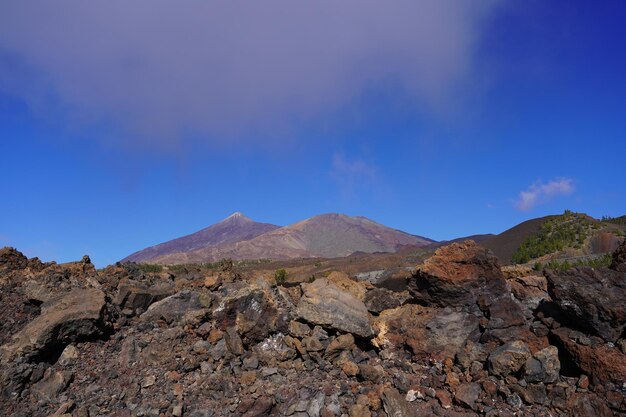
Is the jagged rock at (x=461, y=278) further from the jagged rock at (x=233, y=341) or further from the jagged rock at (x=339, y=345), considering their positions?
the jagged rock at (x=233, y=341)

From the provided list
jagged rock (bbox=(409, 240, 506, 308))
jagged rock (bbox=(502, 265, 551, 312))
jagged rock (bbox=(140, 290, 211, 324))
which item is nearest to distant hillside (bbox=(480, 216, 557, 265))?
jagged rock (bbox=(502, 265, 551, 312))

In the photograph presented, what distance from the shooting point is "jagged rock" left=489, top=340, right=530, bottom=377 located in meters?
5.72

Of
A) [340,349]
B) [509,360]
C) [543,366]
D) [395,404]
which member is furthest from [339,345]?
[543,366]

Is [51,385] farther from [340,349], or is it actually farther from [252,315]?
[340,349]

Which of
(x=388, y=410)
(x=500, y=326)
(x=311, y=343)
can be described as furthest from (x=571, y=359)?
(x=311, y=343)

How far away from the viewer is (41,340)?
6.81 m

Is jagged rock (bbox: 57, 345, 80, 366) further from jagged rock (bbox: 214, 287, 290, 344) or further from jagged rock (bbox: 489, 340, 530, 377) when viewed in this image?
jagged rock (bbox: 489, 340, 530, 377)

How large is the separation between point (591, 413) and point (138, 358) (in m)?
7.20

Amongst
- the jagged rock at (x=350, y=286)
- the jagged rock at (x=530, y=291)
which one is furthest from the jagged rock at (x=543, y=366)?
the jagged rock at (x=350, y=286)

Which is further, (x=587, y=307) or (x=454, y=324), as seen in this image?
(x=454, y=324)

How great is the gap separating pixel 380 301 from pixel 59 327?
6309 mm

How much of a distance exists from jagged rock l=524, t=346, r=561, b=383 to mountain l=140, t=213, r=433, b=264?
104 metres

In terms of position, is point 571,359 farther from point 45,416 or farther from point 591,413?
point 45,416

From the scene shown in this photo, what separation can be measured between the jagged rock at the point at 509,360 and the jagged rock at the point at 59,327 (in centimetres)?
719
